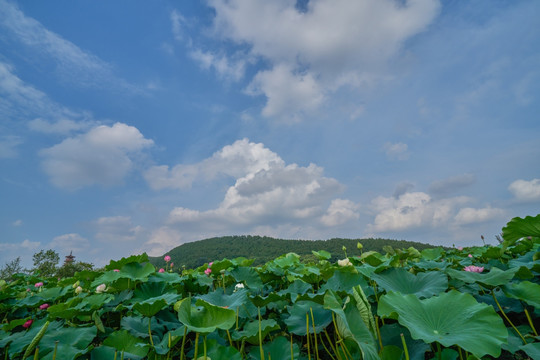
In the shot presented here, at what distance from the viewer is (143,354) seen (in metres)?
1.42

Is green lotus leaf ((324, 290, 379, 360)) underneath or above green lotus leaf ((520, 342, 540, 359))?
above

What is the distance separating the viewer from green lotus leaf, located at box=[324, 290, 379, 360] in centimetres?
96

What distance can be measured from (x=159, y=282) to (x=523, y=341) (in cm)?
213

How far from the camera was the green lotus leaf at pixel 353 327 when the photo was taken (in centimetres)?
96

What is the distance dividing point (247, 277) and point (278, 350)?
819 mm

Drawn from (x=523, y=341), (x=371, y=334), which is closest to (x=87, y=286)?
(x=371, y=334)

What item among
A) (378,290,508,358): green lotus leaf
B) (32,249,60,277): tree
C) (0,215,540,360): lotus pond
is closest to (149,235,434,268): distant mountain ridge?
(32,249,60,277): tree

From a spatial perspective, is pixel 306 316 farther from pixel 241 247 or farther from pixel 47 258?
pixel 241 247

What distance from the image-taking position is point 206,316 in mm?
1265

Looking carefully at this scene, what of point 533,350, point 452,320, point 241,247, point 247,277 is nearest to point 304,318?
point 452,320

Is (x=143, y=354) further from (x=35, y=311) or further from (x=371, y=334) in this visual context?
(x=35, y=311)

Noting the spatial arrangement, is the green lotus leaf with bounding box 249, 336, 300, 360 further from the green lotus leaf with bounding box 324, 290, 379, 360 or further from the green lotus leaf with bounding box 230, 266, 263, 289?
the green lotus leaf with bounding box 230, 266, 263, 289

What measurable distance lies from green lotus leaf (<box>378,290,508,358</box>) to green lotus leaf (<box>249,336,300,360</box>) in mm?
474

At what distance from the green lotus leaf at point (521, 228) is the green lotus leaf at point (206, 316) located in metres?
1.86
